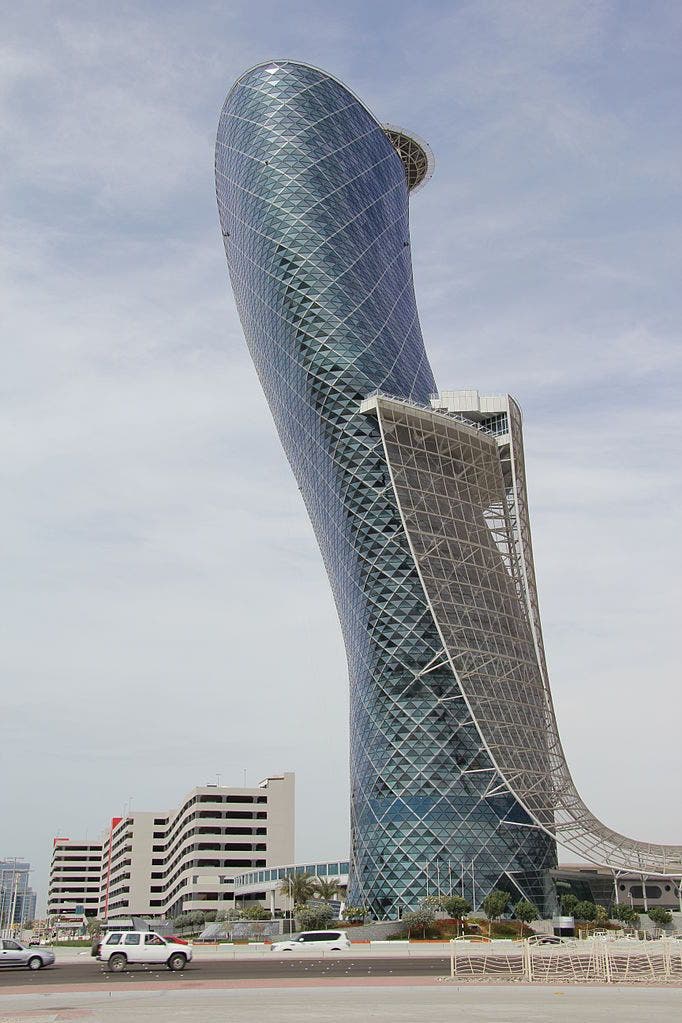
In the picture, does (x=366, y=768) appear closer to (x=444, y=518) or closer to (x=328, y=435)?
(x=444, y=518)

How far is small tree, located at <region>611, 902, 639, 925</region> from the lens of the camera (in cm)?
7656

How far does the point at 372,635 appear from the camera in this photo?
87.5 metres

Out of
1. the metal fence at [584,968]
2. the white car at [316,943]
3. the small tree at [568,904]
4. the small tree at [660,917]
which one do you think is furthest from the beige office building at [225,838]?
the metal fence at [584,968]

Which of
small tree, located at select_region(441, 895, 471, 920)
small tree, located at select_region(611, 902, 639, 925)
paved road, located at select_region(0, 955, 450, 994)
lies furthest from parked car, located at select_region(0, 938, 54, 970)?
small tree, located at select_region(611, 902, 639, 925)

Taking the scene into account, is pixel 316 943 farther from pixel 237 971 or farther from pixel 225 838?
pixel 225 838

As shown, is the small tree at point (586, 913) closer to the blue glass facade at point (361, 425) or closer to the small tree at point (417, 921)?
the blue glass facade at point (361, 425)

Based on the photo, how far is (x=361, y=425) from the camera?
8931cm

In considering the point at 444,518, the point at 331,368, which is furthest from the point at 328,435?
the point at 444,518

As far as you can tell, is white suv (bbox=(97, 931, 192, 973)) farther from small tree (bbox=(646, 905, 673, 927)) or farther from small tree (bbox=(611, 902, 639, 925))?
small tree (bbox=(646, 905, 673, 927))

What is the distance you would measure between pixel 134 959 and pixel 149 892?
13234 cm

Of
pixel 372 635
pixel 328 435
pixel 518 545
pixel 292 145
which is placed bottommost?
pixel 372 635

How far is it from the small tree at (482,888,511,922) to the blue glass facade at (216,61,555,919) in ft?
9.68

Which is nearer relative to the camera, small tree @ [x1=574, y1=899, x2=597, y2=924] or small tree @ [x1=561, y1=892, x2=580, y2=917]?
small tree @ [x1=574, y1=899, x2=597, y2=924]

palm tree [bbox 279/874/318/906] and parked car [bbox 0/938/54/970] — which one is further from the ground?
palm tree [bbox 279/874/318/906]
